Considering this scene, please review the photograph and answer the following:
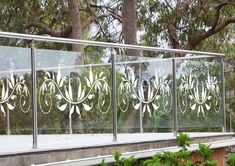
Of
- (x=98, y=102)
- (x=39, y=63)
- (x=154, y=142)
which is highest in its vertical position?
(x=39, y=63)

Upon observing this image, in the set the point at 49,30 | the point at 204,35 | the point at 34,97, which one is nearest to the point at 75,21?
the point at 49,30

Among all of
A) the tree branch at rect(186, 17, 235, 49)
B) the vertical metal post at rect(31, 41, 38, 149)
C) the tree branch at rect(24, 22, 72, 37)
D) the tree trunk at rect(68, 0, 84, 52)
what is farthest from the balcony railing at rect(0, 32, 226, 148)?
the tree branch at rect(24, 22, 72, 37)

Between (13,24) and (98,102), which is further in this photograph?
(13,24)

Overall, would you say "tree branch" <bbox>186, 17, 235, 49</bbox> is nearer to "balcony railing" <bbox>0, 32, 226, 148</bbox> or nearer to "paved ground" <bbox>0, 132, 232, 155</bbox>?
"balcony railing" <bbox>0, 32, 226, 148</bbox>

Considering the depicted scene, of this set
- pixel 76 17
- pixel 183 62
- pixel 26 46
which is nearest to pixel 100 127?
pixel 26 46

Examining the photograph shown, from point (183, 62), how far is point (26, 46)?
127 inches

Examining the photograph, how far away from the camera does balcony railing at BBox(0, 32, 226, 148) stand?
19.3 ft

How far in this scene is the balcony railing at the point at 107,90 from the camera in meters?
5.88

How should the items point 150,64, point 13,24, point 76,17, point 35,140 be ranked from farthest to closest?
point 13,24 → point 76,17 → point 150,64 → point 35,140

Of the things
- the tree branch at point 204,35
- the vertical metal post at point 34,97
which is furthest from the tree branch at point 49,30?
the vertical metal post at point 34,97

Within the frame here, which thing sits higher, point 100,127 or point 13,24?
point 13,24

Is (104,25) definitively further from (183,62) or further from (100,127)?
(100,127)

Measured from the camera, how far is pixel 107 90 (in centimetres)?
697

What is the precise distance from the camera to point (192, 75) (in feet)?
28.6
